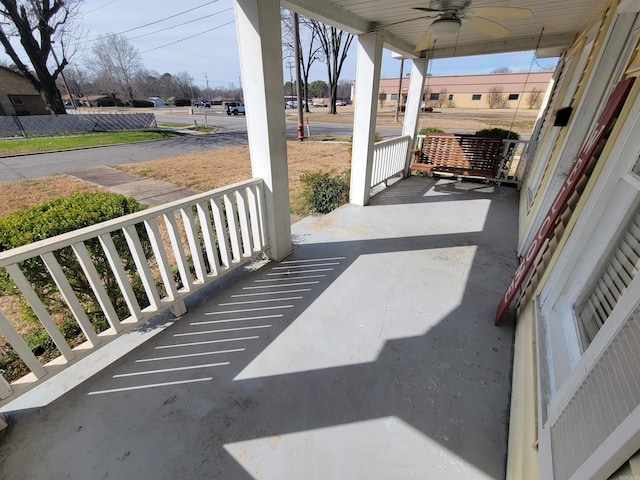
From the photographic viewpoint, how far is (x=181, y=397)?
1569 mm

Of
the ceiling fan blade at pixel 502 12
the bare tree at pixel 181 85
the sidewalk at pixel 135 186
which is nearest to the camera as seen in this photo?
the ceiling fan blade at pixel 502 12

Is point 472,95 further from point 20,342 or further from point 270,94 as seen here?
point 20,342

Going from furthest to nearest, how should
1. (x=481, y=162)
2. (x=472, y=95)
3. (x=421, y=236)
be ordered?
(x=472, y=95) → (x=481, y=162) → (x=421, y=236)

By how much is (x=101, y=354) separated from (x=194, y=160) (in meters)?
7.70

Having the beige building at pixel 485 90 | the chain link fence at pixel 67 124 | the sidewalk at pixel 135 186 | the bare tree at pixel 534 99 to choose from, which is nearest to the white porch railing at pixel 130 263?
the sidewalk at pixel 135 186

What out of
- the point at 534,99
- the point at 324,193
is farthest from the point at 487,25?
the point at 534,99

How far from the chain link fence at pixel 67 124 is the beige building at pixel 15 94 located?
7.86 m

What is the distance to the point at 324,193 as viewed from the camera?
4258mm

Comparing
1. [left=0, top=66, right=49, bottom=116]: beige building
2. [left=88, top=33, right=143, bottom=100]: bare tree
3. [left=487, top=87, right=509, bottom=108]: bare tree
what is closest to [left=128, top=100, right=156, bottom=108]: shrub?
[left=88, top=33, right=143, bottom=100]: bare tree

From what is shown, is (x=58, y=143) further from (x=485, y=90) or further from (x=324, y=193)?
(x=485, y=90)

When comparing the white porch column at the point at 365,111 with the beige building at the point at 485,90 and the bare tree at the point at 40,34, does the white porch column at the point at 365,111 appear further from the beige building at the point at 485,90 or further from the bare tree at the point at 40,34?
the beige building at the point at 485,90

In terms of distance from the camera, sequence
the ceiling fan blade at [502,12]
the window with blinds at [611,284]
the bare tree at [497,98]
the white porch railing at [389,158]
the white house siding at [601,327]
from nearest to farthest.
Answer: the white house siding at [601,327] → the window with blinds at [611,284] → the ceiling fan blade at [502,12] → the white porch railing at [389,158] → the bare tree at [497,98]

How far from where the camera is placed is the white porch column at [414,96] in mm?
5129

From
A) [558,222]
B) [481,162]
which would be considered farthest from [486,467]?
[481,162]
